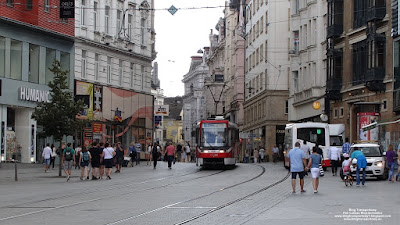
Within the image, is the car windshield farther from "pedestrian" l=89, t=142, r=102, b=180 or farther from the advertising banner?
the advertising banner

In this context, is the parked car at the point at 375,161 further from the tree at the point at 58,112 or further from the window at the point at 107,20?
the window at the point at 107,20

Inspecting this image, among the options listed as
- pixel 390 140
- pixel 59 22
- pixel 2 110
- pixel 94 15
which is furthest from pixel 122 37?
pixel 390 140

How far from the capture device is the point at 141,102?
6694 cm


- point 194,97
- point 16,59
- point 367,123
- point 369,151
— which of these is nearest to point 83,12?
point 16,59

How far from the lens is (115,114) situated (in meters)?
61.0

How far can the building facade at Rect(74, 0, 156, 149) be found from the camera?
187 ft

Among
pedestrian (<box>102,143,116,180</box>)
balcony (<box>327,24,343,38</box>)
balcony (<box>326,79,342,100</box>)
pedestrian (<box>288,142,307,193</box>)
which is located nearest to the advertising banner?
balcony (<box>326,79,342,100</box>)

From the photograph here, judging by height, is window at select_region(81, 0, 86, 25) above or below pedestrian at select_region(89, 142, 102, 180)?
above

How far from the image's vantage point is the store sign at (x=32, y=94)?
157ft

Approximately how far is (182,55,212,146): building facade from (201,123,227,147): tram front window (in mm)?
99847

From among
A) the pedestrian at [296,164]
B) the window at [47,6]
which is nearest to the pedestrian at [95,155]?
the pedestrian at [296,164]

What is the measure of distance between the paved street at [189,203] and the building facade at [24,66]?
16392 millimetres

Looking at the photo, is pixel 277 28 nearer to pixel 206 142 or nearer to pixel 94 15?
pixel 94 15

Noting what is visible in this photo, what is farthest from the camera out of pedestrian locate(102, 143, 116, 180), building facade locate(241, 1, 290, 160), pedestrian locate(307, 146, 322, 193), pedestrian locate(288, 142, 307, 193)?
building facade locate(241, 1, 290, 160)
